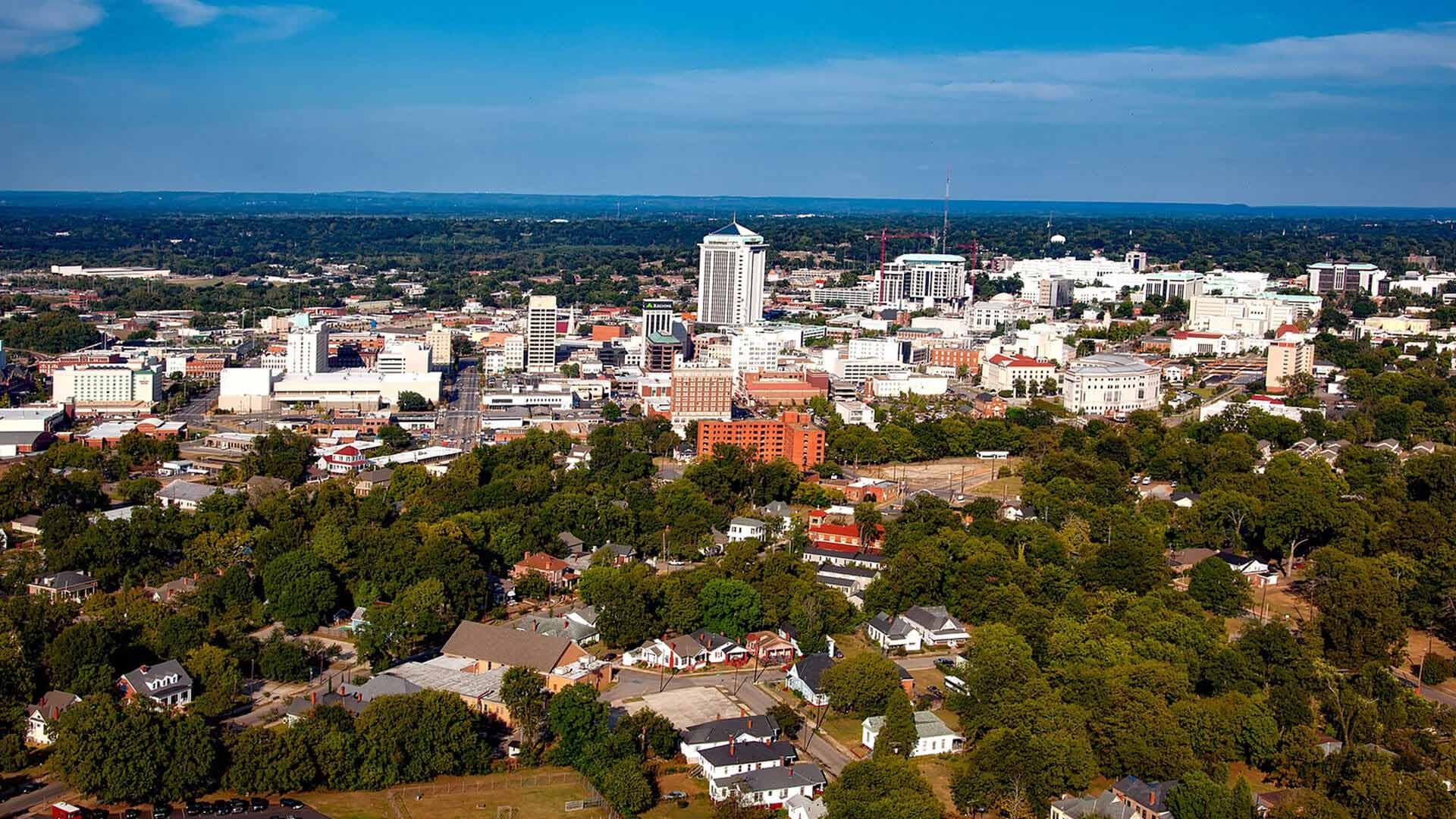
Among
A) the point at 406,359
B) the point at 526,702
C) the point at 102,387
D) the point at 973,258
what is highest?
the point at 973,258

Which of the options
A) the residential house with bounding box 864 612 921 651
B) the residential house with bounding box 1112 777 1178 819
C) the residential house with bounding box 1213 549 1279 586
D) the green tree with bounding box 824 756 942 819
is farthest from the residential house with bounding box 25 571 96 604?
the residential house with bounding box 1213 549 1279 586

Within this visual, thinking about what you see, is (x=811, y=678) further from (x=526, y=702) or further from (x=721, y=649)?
(x=526, y=702)

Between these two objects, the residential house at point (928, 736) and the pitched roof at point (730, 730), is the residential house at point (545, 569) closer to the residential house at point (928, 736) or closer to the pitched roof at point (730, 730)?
the pitched roof at point (730, 730)

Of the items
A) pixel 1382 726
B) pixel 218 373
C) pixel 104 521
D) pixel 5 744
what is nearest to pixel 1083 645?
pixel 1382 726

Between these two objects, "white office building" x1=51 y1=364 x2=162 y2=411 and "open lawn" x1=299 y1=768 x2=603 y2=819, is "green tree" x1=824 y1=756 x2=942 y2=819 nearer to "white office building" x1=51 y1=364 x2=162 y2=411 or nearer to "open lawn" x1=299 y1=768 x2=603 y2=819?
"open lawn" x1=299 y1=768 x2=603 y2=819

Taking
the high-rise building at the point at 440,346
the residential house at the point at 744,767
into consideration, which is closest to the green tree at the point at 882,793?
the residential house at the point at 744,767

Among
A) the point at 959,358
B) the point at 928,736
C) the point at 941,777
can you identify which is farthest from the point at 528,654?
the point at 959,358
